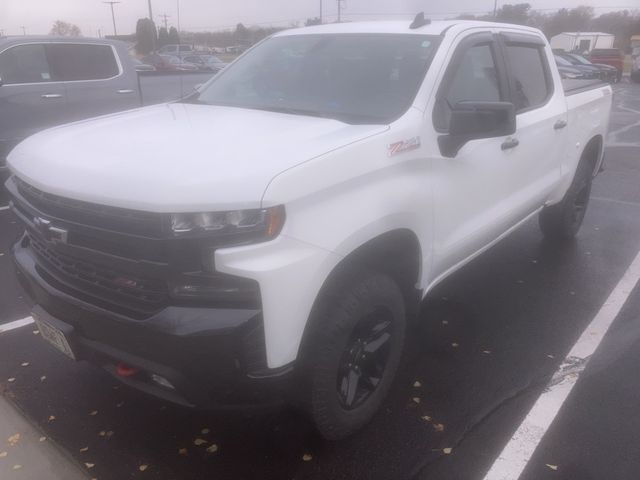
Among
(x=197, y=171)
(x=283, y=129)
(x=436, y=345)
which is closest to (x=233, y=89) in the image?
(x=283, y=129)

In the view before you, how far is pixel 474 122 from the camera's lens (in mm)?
2908

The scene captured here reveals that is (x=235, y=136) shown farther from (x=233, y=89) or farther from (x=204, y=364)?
(x=233, y=89)

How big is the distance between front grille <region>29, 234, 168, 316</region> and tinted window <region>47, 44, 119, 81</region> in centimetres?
577

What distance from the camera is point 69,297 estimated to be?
8.03 feet

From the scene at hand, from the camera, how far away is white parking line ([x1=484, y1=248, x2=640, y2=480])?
2.79 meters

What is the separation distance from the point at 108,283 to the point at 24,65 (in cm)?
606

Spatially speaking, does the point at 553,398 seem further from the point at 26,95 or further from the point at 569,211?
the point at 26,95

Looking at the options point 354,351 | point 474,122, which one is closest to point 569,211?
point 474,122

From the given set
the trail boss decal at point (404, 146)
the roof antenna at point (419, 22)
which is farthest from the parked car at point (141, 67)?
the trail boss decal at point (404, 146)

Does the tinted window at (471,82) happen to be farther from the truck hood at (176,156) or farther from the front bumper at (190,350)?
the front bumper at (190,350)

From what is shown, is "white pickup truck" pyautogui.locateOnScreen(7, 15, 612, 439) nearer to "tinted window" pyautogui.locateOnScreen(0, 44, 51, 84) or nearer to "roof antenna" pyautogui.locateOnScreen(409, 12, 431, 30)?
"roof antenna" pyautogui.locateOnScreen(409, 12, 431, 30)

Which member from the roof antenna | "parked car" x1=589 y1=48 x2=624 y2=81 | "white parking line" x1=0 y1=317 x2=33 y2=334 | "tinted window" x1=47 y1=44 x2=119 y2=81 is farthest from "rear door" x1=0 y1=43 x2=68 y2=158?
"parked car" x1=589 y1=48 x2=624 y2=81

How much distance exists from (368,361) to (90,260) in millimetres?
1376

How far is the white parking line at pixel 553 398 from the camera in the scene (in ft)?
9.14
